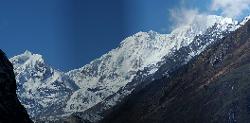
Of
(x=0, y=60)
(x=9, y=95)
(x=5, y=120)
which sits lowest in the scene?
(x=5, y=120)

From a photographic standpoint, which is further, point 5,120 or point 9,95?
point 9,95

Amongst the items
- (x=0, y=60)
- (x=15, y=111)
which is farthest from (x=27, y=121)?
(x=0, y=60)

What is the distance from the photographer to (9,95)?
238ft

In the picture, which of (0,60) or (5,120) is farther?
(0,60)

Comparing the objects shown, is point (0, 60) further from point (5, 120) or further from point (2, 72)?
point (5, 120)

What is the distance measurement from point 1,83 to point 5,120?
18.3 feet

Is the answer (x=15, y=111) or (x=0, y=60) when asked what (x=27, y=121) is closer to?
(x=15, y=111)

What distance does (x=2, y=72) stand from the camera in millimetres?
72438

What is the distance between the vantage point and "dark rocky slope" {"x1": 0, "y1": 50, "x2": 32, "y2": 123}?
6878 centimetres

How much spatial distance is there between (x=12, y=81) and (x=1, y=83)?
373 centimetres

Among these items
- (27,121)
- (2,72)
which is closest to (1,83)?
(2,72)

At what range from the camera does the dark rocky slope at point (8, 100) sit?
226ft

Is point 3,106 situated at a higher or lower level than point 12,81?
lower

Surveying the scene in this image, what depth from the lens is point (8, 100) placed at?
236 ft
